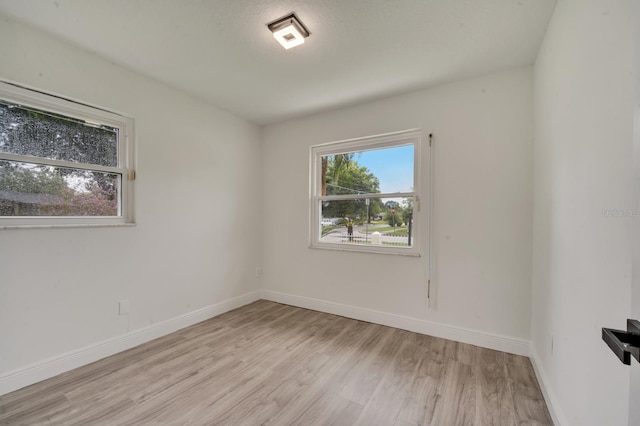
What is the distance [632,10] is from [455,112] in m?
1.72

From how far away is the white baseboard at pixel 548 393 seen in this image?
4.65ft

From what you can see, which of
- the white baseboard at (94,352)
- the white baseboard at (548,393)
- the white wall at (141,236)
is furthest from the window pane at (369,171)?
the white baseboard at (94,352)

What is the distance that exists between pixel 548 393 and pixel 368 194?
7.12 ft

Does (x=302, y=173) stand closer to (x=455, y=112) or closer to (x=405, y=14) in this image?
(x=455, y=112)

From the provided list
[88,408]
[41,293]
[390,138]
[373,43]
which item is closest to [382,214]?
[390,138]

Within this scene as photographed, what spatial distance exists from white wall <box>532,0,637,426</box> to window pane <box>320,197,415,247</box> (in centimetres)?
119

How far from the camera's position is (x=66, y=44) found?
197cm

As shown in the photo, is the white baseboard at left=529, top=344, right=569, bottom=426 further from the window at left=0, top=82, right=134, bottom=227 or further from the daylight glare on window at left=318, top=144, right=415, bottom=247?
the window at left=0, top=82, right=134, bottom=227

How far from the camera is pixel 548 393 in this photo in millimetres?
1616

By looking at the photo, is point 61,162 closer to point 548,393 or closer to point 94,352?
point 94,352

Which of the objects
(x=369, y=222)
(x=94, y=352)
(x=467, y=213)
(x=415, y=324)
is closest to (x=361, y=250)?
(x=369, y=222)

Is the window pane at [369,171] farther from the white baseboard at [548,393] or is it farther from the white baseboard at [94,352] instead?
the white baseboard at [94,352]

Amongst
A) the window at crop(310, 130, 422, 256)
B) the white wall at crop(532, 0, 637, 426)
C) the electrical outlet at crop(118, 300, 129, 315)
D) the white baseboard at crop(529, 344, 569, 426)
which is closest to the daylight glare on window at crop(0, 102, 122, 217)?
the electrical outlet at crop(118, 300, 129, 315)

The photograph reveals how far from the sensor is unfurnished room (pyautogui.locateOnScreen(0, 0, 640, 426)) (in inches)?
52.8
